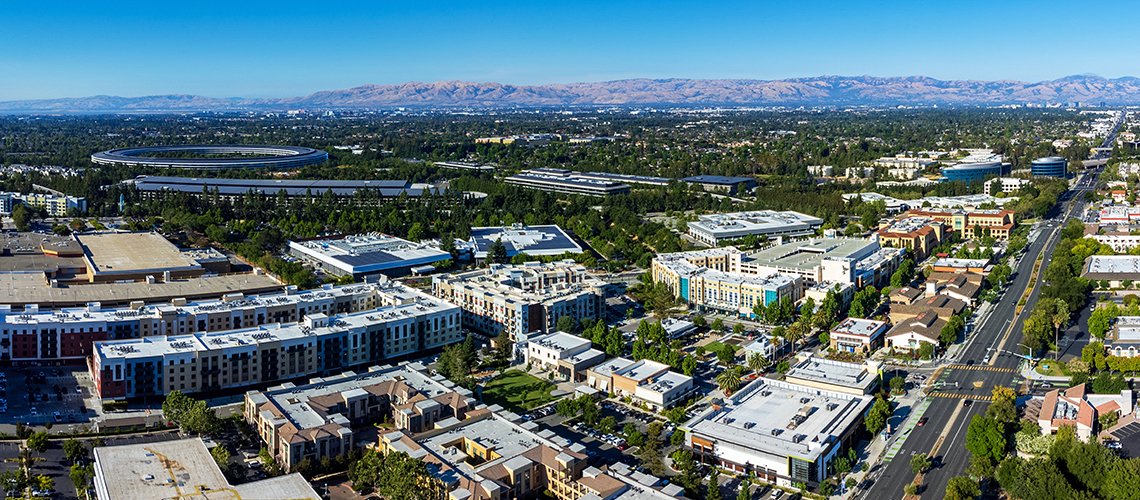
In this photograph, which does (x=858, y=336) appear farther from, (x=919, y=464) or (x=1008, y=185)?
(x=1008, y=185)

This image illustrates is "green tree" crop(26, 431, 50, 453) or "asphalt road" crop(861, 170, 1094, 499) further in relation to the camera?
"green tree" crop(26, 431, 50, 453)

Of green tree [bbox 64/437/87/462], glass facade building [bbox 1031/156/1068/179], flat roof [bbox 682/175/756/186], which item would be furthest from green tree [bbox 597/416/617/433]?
glass facade building [bbox 1031/156/1068/179]

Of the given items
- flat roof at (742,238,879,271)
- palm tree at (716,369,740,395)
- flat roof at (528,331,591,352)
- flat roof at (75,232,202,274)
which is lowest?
palm tree at (716,369,740,395)

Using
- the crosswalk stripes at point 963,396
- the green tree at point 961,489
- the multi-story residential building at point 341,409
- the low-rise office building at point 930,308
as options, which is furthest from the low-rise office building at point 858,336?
the multi-story residential building at point 341,409

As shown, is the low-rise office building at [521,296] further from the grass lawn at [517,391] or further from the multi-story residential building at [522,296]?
the grass lawn at [517,391]

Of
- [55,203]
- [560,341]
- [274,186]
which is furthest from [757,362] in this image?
[55,203]

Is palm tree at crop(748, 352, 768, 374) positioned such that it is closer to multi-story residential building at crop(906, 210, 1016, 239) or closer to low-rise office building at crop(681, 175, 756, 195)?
multi-story residential building at crop(906, 210, 1016, 239)

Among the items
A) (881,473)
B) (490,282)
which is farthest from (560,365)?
(881,473)
